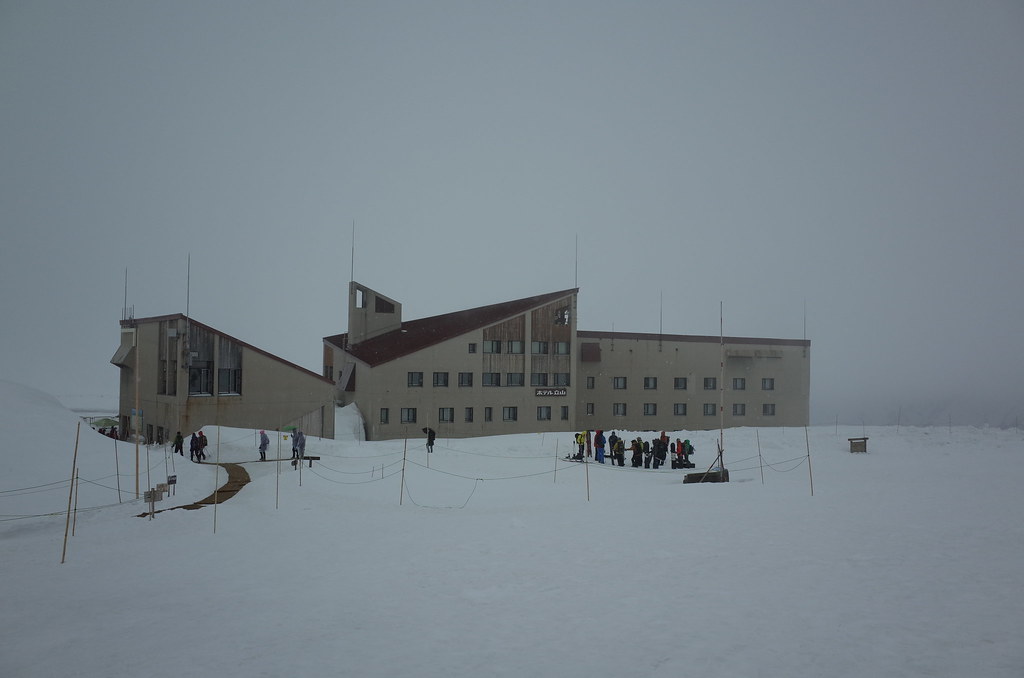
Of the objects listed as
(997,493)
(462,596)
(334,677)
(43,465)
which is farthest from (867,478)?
(43,465)

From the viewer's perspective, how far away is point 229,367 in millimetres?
36844

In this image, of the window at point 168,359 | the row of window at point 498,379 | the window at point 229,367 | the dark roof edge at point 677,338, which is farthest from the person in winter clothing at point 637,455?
the window at point 168,359

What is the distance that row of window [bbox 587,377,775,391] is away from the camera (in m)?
51.7

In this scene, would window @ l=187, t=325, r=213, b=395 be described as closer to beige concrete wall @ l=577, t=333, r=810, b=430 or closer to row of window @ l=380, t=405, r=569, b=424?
row of window @ l=380, t=405, r=569, b=424

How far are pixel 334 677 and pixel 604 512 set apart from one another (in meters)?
11.5

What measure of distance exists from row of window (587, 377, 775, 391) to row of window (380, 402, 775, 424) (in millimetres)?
1365

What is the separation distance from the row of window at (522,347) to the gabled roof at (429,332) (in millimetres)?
1453

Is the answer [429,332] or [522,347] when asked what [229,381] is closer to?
[429,332]

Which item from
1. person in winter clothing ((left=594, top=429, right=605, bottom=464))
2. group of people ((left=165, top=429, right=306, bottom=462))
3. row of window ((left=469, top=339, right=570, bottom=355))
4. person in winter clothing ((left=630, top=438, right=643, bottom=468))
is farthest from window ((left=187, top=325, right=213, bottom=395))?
person in winter clothing ((left=630, top=438, right=643, bottom=468))

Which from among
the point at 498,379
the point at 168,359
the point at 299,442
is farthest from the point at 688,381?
the point at 168,359

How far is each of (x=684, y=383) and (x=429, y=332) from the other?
22.5 m

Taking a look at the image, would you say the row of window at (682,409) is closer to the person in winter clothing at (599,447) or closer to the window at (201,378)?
the person in winter clothing at (599,447)

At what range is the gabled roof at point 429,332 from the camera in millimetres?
43344

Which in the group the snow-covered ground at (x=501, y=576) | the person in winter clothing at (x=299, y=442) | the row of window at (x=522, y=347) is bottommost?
the snow-covered ground at (x=501, y=576)
